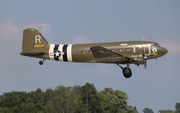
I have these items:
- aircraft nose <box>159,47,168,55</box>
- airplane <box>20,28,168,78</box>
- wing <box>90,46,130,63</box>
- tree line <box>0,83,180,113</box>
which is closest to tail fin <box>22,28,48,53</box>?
airplane <box>20,28,168,78</box>

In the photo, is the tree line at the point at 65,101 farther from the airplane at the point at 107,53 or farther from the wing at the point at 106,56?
the wing at the point at 106,56

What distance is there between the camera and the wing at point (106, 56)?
4175 cm

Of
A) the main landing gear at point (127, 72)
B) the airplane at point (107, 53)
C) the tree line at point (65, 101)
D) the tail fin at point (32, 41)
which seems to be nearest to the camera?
the airplane at point (107, 53)

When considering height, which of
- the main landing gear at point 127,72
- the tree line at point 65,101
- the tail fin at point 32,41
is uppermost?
the tail fin at point 32,41

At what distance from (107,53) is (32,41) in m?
7.82

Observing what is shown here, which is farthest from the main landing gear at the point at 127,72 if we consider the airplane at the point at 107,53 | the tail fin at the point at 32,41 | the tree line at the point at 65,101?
the tree line at the point at 65,101

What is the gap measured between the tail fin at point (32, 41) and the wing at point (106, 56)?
5.79 metres

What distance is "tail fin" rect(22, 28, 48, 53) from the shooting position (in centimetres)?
4638

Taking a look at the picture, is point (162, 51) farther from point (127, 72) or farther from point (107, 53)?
point (107, 53)

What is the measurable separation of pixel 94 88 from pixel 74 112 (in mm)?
7743

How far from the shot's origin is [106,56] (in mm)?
42594

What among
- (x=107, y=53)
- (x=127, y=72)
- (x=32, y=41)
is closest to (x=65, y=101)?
(x=32, y=41)

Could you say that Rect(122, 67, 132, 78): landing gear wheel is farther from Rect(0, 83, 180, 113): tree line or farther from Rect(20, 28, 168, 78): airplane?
Rect(0, 83, 180, 113): tree line

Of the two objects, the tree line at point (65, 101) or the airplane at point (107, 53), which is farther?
the tree line at point (65, 101)
